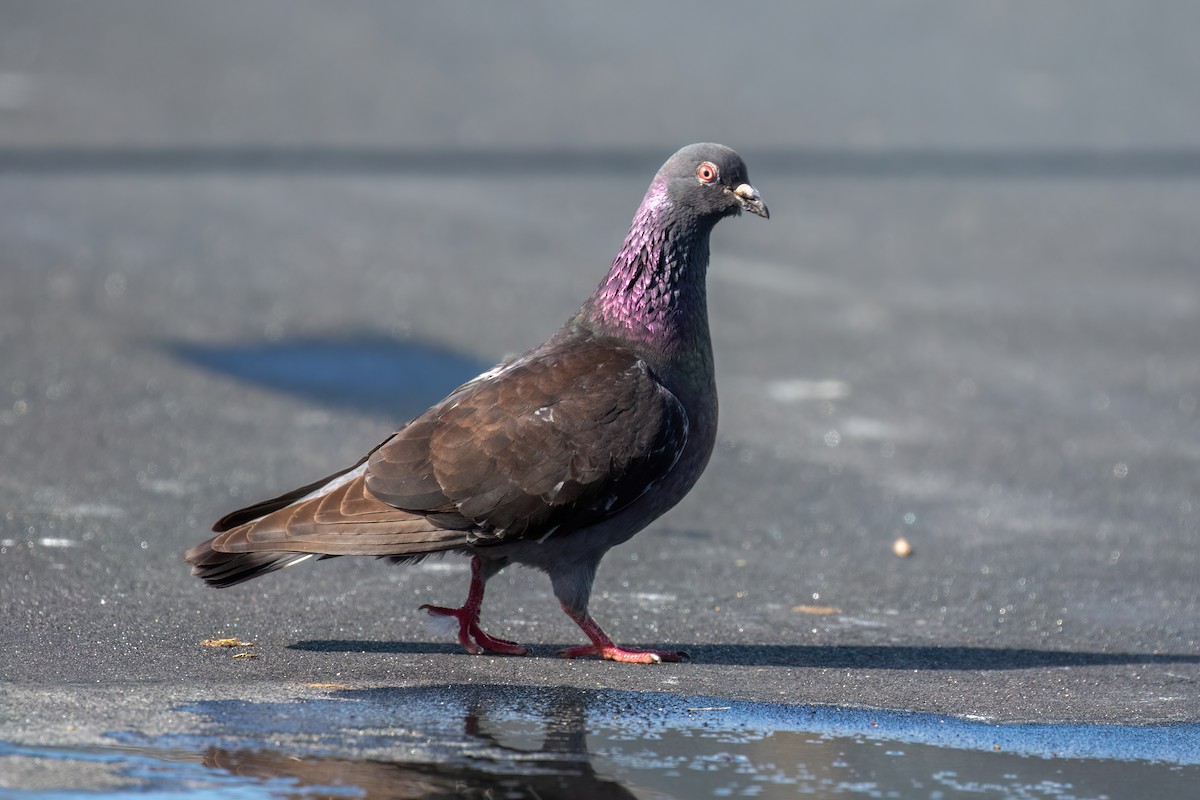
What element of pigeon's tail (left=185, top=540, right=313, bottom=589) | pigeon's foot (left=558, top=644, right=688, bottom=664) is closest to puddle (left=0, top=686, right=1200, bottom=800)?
pigeon's foot (left=558, top=644, right=688, bottom=664)

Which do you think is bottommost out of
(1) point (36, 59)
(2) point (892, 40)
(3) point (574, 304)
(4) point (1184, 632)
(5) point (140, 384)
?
(4) point (1184, 632)

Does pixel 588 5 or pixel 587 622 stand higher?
pixel 588 5

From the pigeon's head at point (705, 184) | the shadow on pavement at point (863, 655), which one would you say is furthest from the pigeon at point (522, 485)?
the pigeon's head at point (705, 184)

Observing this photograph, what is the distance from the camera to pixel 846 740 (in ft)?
13.5

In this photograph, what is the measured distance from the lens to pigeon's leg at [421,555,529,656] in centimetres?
489

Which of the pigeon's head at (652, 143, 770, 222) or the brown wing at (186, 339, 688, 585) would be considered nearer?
the brown wing at (186, 339, 688, 585)

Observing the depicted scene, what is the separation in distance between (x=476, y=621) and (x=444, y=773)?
1.25 metres

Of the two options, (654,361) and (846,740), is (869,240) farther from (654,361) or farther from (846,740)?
(846,740)

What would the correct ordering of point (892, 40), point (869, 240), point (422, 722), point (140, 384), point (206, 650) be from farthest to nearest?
point (892, 40)
point (869, 240)
point (140, 384)
point (206, 650)
point (422, 722)

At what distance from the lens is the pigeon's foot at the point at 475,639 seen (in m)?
4.89

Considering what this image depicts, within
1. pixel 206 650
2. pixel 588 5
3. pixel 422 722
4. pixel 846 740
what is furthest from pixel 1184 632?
pixel 588 5

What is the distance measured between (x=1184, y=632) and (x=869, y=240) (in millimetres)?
5564

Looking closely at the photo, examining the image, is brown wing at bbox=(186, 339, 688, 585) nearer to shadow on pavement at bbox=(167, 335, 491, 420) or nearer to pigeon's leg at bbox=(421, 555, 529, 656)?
pigeon's leg at bbox=(421, 555, 529, 656)

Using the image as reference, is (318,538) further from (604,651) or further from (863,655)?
(863,655)
